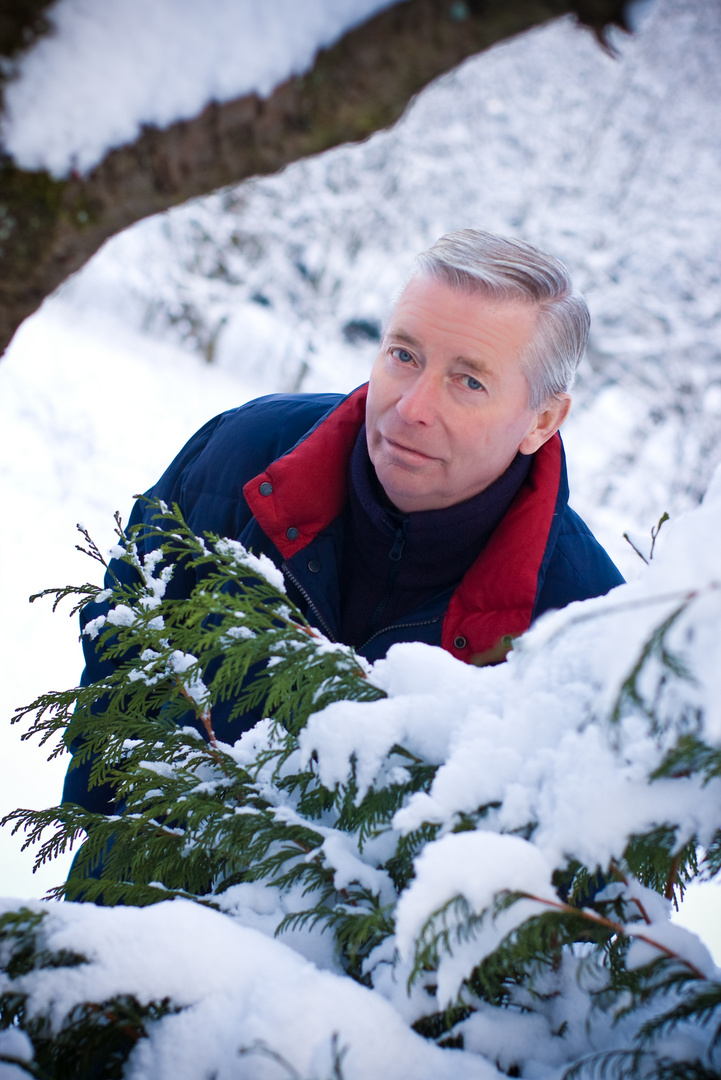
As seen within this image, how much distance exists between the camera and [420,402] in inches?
63.6

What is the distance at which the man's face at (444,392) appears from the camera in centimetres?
162

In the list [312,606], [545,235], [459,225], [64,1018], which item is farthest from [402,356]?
[459,225]

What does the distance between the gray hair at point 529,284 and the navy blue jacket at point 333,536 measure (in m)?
0.26

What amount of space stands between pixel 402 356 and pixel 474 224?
1026 cm

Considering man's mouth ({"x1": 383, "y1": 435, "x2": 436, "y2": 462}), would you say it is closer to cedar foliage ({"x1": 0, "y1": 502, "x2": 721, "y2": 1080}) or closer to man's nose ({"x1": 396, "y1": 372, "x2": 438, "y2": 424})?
man's nose ({"x1": 396, "y1": 372, "x2": 438, "y2": 424})

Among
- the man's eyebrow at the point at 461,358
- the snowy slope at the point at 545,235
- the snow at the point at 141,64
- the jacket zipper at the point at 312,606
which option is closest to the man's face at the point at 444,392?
the man's eyebrow at the point at 461,358

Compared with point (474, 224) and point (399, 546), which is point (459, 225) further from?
point (399, 546)

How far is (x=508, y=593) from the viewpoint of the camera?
163 cm

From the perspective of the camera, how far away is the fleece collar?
1.63 meters

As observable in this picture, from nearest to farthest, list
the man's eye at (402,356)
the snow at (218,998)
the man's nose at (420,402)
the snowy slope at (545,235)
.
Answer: the snow at (218,998), the man's nose at (420,402), the man's eye at (402,356), the snowy slope at (545,235)

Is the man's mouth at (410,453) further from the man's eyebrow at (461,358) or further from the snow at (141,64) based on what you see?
the snow at (141,64)

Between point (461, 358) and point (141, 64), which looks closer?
point (141, 64)

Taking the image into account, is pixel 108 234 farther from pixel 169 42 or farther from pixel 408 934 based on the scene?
pixel 408 934

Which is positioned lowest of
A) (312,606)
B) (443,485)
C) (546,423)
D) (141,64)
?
(312,606)
